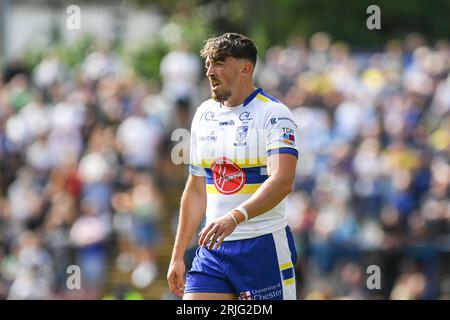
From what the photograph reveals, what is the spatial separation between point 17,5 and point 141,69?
1519 centimetres

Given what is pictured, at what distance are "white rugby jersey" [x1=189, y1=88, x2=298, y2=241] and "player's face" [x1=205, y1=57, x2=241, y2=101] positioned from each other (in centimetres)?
15

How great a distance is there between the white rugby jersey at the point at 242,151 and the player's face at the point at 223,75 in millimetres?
149

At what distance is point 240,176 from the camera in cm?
710

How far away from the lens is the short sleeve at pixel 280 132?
689 centimetres

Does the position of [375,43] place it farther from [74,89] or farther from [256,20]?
[74,89]

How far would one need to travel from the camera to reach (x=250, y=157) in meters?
7.05

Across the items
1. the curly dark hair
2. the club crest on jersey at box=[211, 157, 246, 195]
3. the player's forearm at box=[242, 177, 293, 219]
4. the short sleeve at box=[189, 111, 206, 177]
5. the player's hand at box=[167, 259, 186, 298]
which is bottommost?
the player's hand at box=[167, 259, 186, 298]

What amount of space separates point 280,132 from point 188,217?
89cm

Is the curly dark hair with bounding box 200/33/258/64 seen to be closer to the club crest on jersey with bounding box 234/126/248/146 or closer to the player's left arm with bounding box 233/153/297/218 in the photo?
the club crest on jersey with bounding box 234/126/248/146

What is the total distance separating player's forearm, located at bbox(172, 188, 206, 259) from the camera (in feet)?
23.9

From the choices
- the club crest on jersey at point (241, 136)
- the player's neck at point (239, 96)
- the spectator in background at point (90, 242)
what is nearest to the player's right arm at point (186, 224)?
the club crest on jersey at point (241, 136)

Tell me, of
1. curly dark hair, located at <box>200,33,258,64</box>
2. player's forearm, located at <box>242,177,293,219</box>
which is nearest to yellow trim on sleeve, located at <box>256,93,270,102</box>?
curly dark hair, located at <box>200,33,258,64</box>

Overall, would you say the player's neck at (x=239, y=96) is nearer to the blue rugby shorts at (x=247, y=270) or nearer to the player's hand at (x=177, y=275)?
the blue rugby shorts at (x=247, y=270)

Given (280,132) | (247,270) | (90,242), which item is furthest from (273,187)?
(90,242)
